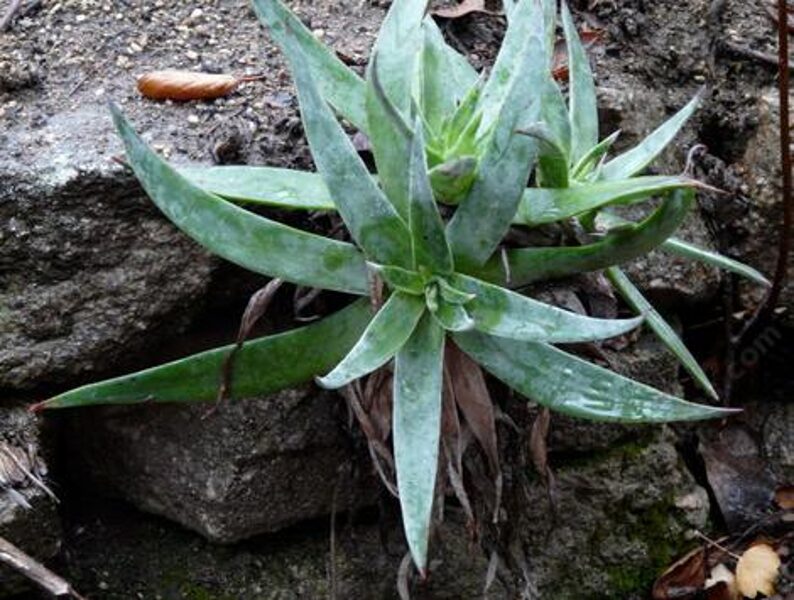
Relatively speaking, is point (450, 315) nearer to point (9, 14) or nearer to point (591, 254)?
point (591, 254)

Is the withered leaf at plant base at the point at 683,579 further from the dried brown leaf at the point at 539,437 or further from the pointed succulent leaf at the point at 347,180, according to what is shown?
the pointed succulent leaf at the point at 347,180

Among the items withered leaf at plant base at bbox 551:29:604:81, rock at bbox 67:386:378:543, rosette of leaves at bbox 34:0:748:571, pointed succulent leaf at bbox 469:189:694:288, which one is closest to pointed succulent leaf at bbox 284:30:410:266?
rosette of leaves at bbox 34:0:748:571

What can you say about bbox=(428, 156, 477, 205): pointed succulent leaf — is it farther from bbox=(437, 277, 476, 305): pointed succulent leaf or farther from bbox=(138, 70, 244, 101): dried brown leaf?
bbox=(138, 70, 244, 101): dried brown leaf

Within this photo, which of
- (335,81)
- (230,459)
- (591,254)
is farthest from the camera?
(230,459)

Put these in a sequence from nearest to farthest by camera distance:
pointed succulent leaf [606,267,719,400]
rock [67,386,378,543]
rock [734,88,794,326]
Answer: pointed succulent leaf [606,267,719,400]
rock [67,386,378,543]
rock [734,88,794,326]

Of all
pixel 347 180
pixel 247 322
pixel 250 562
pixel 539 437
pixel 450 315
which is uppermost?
pixel 347 180

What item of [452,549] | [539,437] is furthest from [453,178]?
[452,549]
